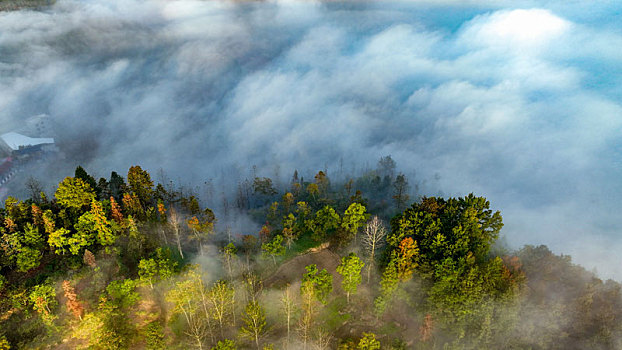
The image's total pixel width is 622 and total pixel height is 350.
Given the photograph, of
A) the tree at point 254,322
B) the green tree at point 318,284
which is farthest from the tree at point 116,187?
the green tree at point 318,284

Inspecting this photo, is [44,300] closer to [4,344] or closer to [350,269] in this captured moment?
Answer: [4,344]

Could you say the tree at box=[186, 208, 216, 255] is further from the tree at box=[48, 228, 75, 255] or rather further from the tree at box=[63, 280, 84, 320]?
the tree at box=[63, 280, 84, 320]

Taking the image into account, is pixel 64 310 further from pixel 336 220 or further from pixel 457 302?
pixel 457 302

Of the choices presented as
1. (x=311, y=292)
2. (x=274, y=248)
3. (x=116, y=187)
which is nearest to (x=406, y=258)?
(x=311, y=292)

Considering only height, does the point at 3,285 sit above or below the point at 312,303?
above

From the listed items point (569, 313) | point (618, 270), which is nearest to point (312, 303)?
point (569, 313)

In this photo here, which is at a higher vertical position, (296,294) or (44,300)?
(44,300)
